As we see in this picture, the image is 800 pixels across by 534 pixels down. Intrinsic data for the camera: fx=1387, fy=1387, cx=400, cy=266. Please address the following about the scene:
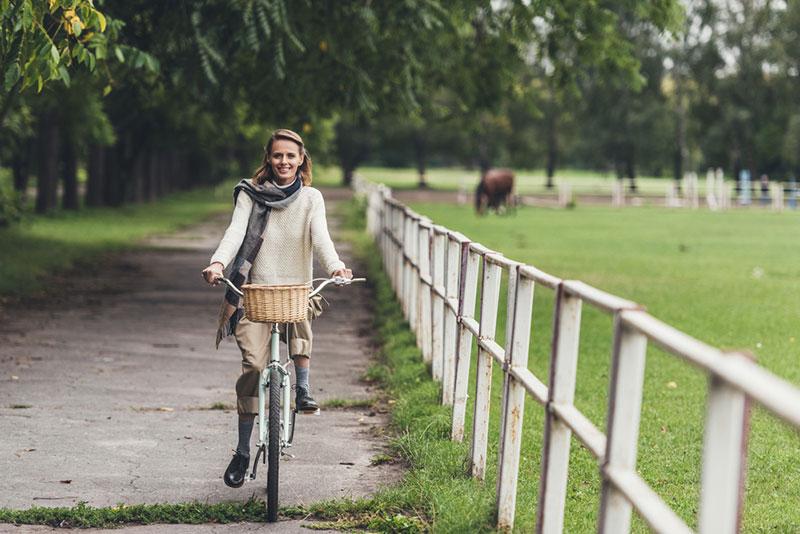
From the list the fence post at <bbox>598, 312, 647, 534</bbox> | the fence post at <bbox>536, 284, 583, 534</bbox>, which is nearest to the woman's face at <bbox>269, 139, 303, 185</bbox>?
the fence post at <bbox>536, 284, 583, 534</bbox>

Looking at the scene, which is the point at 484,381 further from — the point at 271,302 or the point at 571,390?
the point at 571,390

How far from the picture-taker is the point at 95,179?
4191 cm

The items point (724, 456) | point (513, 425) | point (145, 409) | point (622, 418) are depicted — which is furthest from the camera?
point (145, 409)

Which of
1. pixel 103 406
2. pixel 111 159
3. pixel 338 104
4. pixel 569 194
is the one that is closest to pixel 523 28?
pixel 338 104

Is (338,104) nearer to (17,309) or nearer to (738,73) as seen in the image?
(17,309)

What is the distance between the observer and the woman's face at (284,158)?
709 centimetres

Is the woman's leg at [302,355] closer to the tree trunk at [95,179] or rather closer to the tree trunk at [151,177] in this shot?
the tree trunk at [95,179]

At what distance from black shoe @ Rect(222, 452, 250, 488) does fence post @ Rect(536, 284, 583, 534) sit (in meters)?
2.26

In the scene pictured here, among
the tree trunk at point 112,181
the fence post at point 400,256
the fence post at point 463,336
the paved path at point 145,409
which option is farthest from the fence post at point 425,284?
the tree trunk at point 112,181

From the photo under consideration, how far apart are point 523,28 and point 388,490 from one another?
38.0 ft

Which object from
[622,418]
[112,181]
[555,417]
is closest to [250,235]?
[555,417]

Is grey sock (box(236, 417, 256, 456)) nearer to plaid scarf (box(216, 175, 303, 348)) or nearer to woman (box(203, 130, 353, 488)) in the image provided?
woman (box(203, 130, 353, 488))

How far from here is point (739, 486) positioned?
297cm

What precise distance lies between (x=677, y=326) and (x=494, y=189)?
3062 centimetres
